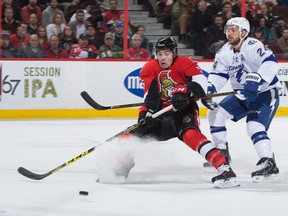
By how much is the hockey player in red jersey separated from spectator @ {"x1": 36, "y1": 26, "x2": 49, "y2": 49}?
160 inches

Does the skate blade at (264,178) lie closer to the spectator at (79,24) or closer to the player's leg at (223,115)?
the player's leg at (223,115)

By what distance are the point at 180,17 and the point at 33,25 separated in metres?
1.88

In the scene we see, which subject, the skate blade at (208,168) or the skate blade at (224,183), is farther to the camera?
the skate blade at (208,168)

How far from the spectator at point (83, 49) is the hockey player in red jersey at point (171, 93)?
4.15 metres

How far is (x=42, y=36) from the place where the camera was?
9.23 metres

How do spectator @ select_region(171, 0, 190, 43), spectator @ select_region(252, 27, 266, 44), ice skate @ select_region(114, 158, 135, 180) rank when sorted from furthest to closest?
spectator @ select_region(252, 27, 266, 44)
spectator @ select_region(171, 0, 190, 43)
ice skate @ select_region(114, 158, 135, 180)

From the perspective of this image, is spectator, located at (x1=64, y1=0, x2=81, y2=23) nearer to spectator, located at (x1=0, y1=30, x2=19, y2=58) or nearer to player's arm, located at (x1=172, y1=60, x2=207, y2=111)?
spectator, located at (x1=0, y1=30, x2=19, y2=58)

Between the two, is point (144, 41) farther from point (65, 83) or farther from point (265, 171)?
point (265, 171)

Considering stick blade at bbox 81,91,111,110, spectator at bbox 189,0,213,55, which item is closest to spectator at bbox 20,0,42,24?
spectator at bbox 189,0,213,55

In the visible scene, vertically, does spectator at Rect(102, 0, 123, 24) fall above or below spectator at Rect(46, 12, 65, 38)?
above

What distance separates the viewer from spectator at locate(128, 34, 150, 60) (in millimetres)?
9625

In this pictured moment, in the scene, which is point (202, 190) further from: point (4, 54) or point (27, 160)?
point (4, 54)

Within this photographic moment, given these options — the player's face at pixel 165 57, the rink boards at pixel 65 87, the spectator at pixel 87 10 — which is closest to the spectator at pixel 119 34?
the rink boards at pixel 65 87

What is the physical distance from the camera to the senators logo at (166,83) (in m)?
5.31
